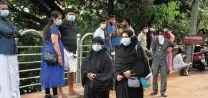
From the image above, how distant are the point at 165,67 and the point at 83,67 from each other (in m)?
3.57

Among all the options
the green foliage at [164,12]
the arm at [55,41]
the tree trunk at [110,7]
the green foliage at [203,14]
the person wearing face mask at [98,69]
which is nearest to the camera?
the person wearing face mask at [98,69]

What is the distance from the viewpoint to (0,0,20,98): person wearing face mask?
20.6 ft

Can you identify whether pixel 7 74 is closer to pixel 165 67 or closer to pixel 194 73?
pixel 165 67

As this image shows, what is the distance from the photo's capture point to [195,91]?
10.3 m

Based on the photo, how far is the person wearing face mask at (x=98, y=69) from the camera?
6.09m

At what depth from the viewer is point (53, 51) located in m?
6.81

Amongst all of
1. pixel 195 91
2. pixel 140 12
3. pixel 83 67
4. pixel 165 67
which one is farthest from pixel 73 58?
pixel 140 12

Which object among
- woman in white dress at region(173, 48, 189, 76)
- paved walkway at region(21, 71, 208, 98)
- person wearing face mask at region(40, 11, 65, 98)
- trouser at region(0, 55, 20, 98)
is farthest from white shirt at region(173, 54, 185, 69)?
trouser at region(0, 55, 20, 98)

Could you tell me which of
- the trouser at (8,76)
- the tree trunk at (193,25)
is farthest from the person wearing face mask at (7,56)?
the tree trunk at (193,25)

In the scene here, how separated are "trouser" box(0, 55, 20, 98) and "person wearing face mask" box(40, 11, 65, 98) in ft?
1.97

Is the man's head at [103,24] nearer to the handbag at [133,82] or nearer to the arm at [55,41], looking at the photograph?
the arm at [55,41]

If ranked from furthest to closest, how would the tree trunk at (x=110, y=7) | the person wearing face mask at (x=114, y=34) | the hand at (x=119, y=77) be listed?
the tree trunk at (x=110, y=7) < the person wearing face mask at (x=114, y=34) < the hand at (x=119, y=77)

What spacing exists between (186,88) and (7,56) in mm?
6179

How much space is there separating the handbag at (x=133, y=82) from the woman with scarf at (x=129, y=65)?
0.05 m
